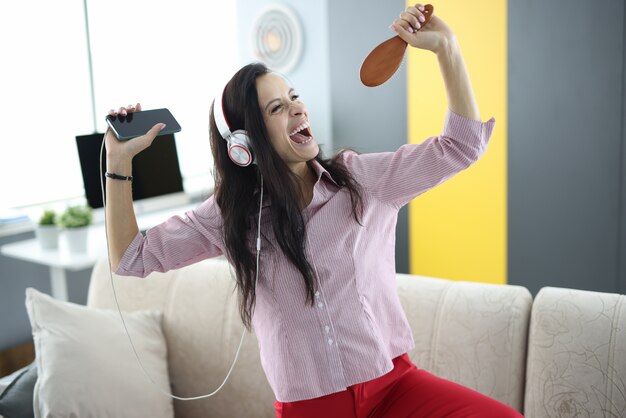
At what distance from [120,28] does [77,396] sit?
2.65 m

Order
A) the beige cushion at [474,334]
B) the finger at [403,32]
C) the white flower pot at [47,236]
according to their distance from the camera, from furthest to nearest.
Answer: the white flower pot at [47,236]
the beige cushion at [474,334]
the finger at [403,32]

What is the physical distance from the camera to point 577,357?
5.16 ft

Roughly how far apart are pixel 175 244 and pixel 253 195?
210 millimetres

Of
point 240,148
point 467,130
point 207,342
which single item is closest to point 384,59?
point 467,130

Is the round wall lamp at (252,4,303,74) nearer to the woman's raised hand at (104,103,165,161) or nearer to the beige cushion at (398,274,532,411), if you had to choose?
the beige cushion at (398,274,532,411)

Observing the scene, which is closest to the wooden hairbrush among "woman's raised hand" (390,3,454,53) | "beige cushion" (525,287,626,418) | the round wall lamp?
"woman's raised hand" (390,3,454,53)

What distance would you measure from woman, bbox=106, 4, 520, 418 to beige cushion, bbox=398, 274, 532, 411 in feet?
0.97

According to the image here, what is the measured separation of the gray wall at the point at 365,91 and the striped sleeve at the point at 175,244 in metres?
2.38

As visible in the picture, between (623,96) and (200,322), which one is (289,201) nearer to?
(200,322)

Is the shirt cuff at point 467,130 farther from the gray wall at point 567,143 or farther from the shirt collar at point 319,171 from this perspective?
the gray wall at point 567,143

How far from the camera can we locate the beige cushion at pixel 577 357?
5.01 feet

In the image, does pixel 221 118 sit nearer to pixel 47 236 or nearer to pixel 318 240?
pixel 318 240

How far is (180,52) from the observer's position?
4.23 m

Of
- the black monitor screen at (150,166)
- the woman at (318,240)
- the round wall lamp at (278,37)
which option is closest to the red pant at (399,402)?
the woman at (318,240)
